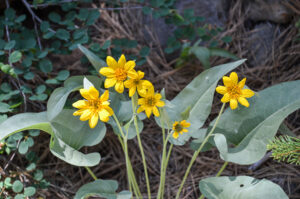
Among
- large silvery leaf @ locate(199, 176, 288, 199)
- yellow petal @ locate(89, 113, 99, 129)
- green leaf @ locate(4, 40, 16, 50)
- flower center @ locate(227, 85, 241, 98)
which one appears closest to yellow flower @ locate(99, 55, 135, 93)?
yellow petal @ locate(89, 113, 99, 129)

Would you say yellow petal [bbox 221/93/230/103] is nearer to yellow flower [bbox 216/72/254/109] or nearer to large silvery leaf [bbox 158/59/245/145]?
yellow flower [bbox 216/72/254/109]

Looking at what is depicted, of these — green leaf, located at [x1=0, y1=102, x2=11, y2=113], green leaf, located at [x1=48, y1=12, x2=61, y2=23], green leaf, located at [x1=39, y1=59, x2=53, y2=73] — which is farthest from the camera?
green leaf, located at [x1=48, y1=12, x2=61, y2=23]

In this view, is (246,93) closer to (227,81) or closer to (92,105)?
(227,81)

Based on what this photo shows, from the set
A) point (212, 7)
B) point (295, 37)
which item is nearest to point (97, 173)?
point (212, 7)

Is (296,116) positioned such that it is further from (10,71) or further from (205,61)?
(10,71)

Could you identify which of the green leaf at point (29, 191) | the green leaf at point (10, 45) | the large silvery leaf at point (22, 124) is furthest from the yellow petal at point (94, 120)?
the green leaf at point (10, 45)

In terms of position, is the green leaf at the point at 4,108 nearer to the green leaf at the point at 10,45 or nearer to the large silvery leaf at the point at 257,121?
the green leaf at the point at 10,45

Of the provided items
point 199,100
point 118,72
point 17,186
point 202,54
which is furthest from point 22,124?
point 202,54
